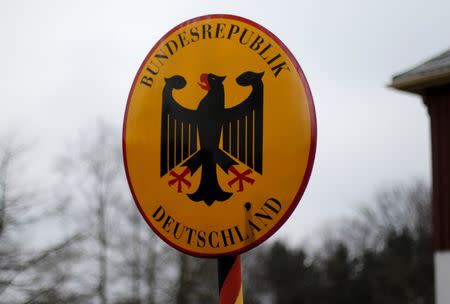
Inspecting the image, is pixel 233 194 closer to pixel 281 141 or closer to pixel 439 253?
pixel 281 141

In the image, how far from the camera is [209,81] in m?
2.45

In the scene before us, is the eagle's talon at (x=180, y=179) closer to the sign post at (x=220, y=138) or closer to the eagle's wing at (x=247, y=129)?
the sign post at (x=220, y=138)

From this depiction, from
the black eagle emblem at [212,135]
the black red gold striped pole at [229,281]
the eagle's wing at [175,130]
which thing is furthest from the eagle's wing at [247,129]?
the black red gold striped pole at [229,281]

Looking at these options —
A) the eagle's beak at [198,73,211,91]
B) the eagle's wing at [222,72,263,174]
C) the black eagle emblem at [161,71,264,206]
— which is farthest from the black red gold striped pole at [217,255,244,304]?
the eagle's beak at [198,73,211,91]

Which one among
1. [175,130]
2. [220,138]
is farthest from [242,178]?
[175,130]

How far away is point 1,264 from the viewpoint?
551 inches

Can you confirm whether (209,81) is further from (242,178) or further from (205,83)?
(242,178)

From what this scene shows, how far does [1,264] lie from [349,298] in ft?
133

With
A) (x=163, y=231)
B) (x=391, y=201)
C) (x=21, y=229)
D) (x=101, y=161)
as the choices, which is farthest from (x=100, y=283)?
(x=163, y=231)

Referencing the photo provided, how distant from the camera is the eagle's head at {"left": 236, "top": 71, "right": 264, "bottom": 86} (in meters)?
2.41

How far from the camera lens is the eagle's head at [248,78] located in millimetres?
2408

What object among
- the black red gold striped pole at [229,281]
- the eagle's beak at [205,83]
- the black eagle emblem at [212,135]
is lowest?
the black red gold striped pole at [229,281]

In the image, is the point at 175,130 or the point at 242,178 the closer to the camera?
the point at 242,178

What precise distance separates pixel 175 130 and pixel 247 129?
0.23 m
